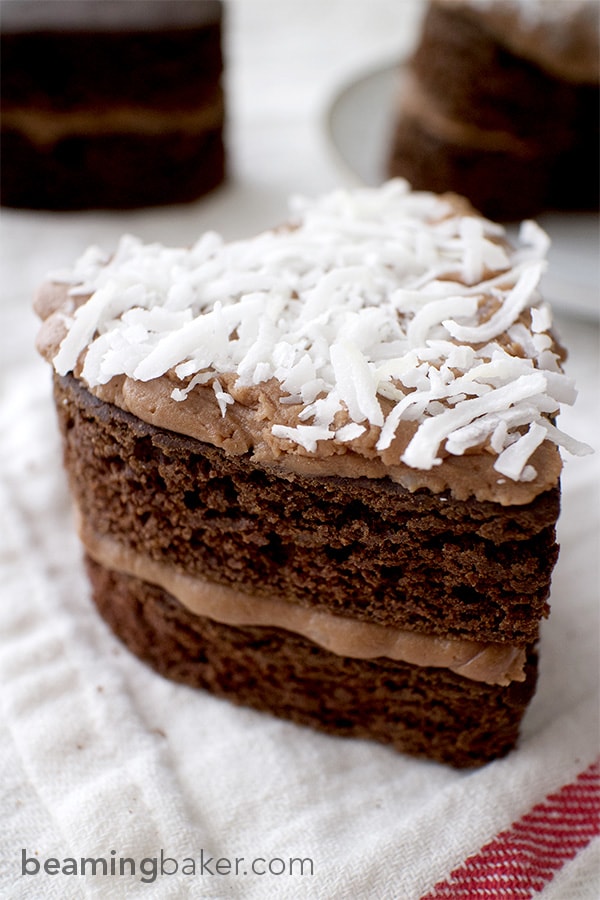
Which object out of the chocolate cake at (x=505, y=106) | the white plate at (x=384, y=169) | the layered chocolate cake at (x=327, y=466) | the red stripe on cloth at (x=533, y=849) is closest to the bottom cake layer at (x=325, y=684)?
the layered chocolate cake at (x=327, y=466)

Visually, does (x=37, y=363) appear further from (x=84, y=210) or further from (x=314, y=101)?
(x=314, y=101)

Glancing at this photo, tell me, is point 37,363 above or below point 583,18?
below

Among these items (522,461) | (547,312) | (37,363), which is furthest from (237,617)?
(37,363)

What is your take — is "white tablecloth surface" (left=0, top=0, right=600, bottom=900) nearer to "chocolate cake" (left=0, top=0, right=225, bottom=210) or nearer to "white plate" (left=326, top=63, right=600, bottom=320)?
"white plate" (left=326, top=63, right=600, bottom=320)

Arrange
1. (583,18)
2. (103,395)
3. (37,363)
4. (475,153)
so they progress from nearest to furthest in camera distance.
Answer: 1. (103,395)
2. (37,363)
3. (583,18)
4. (475,153)

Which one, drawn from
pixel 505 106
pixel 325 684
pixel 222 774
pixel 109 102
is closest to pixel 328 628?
pixel 325 684

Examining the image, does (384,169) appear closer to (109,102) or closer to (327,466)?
(109,102)

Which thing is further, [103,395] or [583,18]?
[583,18]
